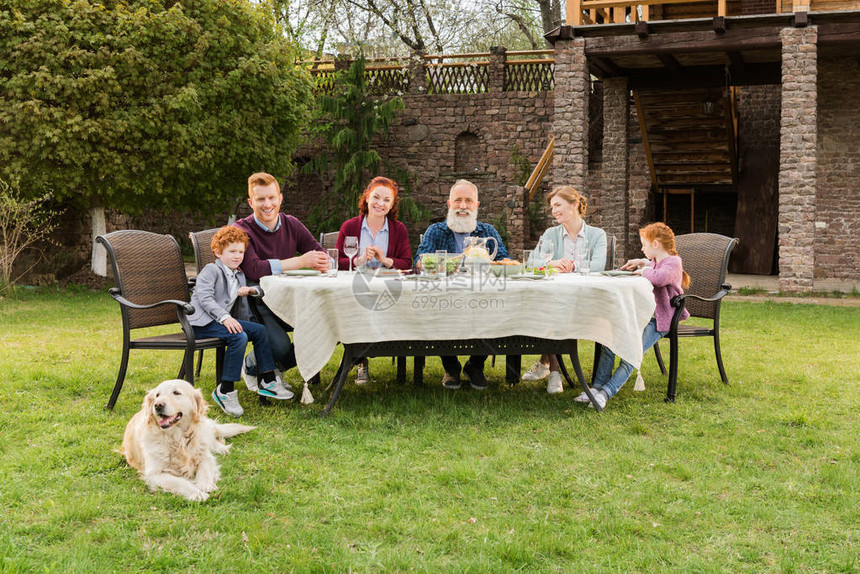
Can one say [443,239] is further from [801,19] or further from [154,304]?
[801,19]

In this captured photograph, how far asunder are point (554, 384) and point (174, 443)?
2566 mm

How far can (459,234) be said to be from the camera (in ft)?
17.1

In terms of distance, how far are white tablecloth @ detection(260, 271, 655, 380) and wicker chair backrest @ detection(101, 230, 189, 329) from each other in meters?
0.85

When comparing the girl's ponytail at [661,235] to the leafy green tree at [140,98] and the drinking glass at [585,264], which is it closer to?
the drinking glass at [585,264]

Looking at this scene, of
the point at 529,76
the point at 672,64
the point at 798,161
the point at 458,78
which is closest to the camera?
the point at 798,161

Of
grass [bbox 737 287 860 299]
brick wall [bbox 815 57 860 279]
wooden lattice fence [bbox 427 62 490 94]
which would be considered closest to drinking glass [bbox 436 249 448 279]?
grass [bbox 737 287 860 299]

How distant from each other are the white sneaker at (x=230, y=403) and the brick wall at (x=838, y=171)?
1348 cm

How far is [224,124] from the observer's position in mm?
12406

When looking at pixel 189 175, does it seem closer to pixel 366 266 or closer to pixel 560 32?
pixel 560 32

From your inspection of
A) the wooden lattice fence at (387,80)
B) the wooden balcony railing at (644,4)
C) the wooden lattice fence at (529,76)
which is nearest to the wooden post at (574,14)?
the wooden balcony railing at (644,4)

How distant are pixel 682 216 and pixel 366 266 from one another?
546 inches

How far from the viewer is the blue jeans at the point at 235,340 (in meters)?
4.39

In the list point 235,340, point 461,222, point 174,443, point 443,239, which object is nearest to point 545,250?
point 461,222

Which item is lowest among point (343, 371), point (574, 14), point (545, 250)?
point (343, 371)
